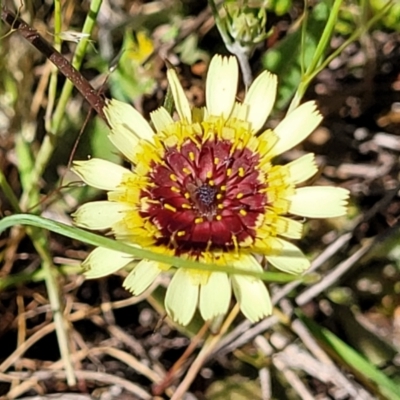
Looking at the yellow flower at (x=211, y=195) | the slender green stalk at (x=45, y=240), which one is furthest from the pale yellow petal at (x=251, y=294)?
the slender green stalk at (x=45, y=240)

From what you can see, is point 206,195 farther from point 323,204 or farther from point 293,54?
point 293,54

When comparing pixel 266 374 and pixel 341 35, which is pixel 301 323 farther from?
pixel 341 35

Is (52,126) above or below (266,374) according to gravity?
above

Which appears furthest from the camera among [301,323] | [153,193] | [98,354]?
[98,354]

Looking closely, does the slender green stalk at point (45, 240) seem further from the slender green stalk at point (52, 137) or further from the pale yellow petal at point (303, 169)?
the pale yellow petal at point (303, 169)

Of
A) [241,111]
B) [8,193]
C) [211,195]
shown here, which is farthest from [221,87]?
[8,193]

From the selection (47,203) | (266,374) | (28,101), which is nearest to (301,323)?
(266,374)

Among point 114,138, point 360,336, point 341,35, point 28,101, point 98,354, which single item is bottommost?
point 360,336
